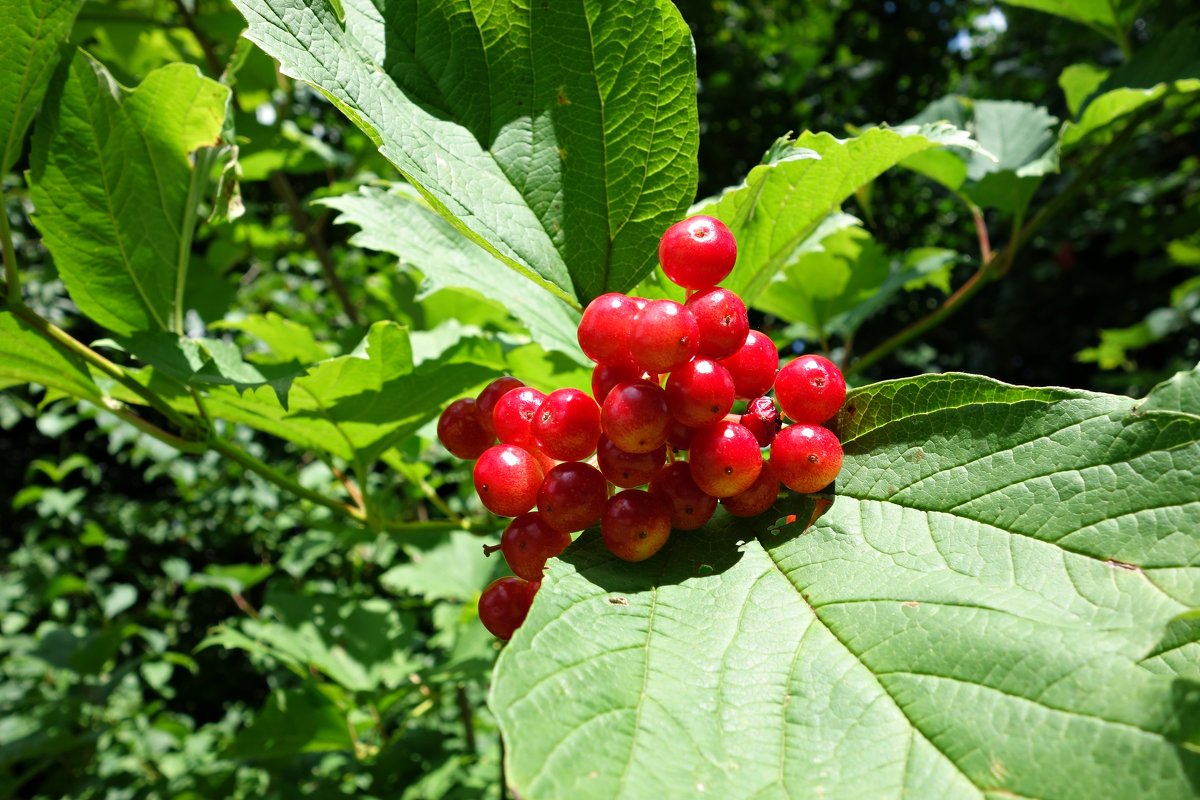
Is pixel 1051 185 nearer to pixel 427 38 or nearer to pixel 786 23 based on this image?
pixel 786 23

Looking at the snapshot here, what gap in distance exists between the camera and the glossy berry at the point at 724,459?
33.4 inches

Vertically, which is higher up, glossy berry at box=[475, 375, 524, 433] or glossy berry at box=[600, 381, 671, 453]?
glossy berry at box=[600, 381, 671, 453]

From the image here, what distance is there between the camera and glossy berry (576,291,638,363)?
896 mm

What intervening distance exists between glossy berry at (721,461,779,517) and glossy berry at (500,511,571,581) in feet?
0.65

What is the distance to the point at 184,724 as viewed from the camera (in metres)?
4.60

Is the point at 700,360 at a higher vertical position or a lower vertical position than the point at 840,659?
higher

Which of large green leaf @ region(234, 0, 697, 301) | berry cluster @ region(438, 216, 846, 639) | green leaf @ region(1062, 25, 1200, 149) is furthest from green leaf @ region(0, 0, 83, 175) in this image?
green leaf @ region(1062, 25, 1200, 149)

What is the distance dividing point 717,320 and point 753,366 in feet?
0.32

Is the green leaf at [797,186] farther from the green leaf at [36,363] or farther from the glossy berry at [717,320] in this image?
the green leaf at [36,363]

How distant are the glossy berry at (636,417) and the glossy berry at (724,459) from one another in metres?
0.05

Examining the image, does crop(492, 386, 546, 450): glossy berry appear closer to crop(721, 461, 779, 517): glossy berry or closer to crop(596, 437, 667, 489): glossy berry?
crop(596, 437, 667, 489): glossy berry

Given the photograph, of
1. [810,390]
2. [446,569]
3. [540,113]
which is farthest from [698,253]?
[446,569]

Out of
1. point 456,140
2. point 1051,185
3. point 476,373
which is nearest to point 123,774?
point 476,373

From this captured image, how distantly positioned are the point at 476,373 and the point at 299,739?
1.88m
